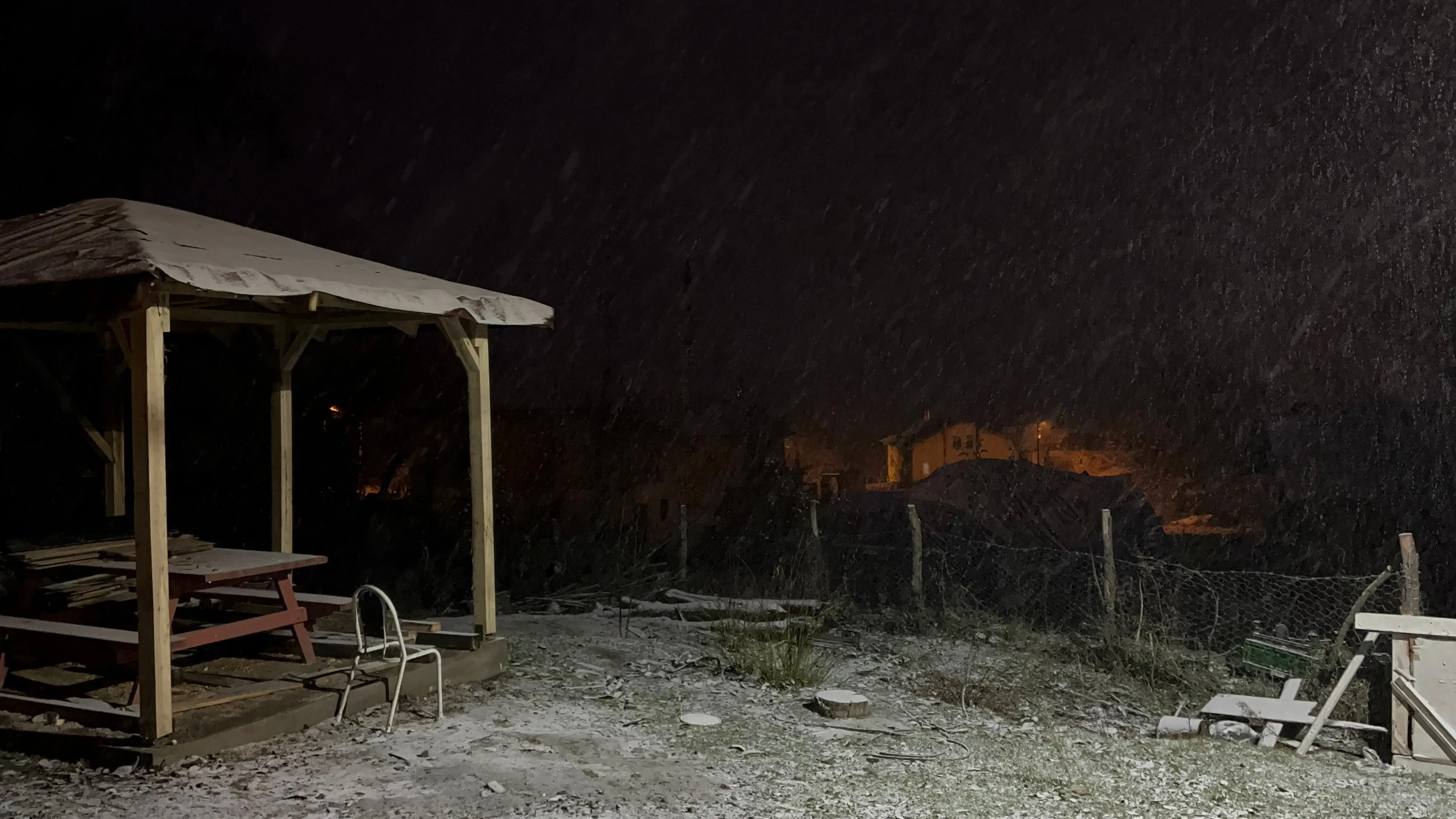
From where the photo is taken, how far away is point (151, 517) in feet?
15.9

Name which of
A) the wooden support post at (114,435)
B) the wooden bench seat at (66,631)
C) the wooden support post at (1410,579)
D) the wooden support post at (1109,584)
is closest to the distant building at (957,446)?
the wooden support post at (1109,584)

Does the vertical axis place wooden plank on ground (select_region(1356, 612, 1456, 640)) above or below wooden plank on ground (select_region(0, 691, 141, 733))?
above

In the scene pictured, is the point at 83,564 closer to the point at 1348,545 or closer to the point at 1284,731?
the point at 1284,731

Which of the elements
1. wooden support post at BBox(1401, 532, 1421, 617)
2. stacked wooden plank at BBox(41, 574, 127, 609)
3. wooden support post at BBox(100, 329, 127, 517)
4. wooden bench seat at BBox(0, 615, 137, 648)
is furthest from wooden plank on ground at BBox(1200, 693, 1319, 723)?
wooden support post at BBox(100, 329, 127, 517)

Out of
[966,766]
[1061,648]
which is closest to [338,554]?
[1061,648]

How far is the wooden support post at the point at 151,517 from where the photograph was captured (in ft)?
15.7

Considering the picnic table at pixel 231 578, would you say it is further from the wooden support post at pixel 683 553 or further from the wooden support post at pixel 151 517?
the wooden support post at pixel 683 553

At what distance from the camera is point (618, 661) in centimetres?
771

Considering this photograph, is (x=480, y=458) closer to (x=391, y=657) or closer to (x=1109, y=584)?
(x=391, y=657)

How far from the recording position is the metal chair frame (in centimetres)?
562

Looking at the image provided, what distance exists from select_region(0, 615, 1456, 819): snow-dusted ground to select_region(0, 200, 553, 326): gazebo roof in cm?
232

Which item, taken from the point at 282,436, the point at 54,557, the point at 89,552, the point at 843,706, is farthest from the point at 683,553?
the point at 54,557

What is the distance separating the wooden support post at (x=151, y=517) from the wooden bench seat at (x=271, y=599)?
1406 millimetres

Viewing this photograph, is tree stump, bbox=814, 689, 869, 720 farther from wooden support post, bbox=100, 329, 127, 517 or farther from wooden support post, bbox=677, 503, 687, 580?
wooden support post, bbox=100, 329, 127, 517
